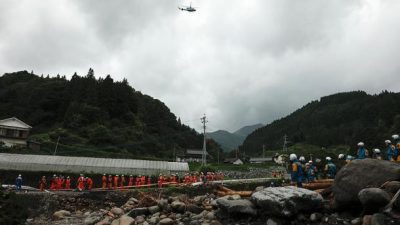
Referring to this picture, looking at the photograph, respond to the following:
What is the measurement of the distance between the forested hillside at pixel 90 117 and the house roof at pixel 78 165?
1291 centimetres

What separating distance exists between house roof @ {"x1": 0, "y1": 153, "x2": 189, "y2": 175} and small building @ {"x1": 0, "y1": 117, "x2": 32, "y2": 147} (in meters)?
22.9

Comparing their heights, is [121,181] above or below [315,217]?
above

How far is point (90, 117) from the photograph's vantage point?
94625mm

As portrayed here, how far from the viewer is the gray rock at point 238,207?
63.2 feet

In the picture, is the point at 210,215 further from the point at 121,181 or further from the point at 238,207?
the point at 121,181

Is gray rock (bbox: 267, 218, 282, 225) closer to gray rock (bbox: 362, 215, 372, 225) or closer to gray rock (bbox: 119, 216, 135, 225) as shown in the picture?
gray rock (bbox: 362, 215, 372, 225)

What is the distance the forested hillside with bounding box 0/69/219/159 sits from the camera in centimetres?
8588

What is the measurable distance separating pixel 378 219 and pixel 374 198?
0.92 m

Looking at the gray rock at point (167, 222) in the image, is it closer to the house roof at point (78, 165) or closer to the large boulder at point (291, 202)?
the large boulder at point (291, 202)

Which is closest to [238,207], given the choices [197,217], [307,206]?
[197,217]

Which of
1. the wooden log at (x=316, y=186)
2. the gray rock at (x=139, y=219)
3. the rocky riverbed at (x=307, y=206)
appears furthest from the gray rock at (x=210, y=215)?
the wooden log at (x=316, y=186)

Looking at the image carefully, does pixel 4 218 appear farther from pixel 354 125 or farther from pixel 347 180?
pixel 354 125

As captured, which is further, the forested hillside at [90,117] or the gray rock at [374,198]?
the forested hillside at [90,117]

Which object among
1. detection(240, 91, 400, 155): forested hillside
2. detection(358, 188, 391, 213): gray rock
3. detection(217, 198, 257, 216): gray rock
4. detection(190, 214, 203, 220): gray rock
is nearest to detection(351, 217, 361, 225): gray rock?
detection(358, 188, 391, 213): gray rock
